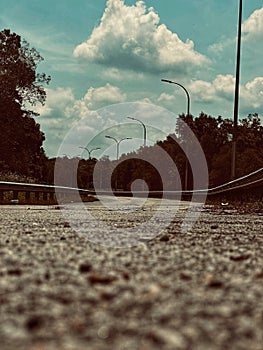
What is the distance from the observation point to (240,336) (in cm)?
175

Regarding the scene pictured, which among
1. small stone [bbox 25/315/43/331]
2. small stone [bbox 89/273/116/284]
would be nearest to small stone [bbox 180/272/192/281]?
small stone [bbox 89/273/116/284]

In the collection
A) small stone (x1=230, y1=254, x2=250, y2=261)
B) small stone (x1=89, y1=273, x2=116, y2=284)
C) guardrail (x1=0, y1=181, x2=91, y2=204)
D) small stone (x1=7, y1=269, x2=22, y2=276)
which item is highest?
guardrail (x1=0, y1=181, x2=91, y2=204)

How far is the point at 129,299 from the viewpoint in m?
2.21

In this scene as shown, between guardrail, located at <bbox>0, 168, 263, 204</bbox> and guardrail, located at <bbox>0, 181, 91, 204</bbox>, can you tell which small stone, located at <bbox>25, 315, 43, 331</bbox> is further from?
guardrail, located at <bbox>0, 181, 91, 204</bbox>

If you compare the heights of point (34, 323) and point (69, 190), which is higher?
point (69, 190)

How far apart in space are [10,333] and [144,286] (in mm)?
847

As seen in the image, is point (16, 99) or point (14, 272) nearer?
point (14, 272)

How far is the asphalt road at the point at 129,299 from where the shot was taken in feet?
5.56

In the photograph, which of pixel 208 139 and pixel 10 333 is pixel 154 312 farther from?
pixel 208 139

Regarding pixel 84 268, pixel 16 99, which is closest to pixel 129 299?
pixel 84 268

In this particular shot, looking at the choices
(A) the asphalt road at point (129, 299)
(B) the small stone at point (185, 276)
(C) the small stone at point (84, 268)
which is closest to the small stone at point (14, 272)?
(A) the asphalt road at point (129, 299)

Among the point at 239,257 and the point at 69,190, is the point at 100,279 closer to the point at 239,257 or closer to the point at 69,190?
Result: the point at 239,257

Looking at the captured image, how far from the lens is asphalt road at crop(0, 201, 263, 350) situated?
1695 mm

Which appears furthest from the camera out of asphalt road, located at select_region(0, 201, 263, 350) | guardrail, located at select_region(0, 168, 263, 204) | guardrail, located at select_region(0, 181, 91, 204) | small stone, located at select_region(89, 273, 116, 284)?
guardrail, located at select_region(0, 181, 91, 204)
